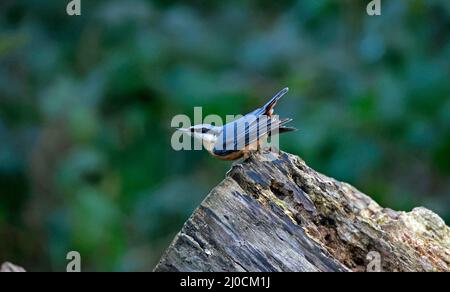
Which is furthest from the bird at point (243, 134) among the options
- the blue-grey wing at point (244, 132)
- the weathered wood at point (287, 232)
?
the weathered wood at point (287, 232)

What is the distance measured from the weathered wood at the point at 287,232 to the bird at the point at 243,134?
0.18m

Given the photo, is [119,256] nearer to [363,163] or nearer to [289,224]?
[363,163]

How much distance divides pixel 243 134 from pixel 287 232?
0.62 m

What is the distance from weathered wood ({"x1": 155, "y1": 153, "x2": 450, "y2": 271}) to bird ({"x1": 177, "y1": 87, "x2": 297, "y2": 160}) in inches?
7.2

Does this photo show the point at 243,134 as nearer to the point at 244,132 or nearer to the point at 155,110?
the point at 244,132

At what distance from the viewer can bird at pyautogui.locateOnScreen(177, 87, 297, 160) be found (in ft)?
10.2

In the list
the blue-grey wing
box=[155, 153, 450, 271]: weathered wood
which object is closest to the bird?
the blue-grey wing

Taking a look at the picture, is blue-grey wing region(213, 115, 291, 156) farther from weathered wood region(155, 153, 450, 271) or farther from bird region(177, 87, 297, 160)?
weathered wood region(155, 153, 450, 271)

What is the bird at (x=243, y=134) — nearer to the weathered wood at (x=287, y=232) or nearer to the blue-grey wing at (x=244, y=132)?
the blue-grey wing at (x=244, y=132)

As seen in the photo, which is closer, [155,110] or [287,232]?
[287,232]

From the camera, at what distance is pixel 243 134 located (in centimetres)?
316

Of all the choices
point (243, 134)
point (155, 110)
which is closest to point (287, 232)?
point (243, 134)

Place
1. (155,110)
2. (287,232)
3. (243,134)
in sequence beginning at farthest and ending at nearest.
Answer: (155,110), (243,134), (287,232)

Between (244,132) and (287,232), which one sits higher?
(244,132)
